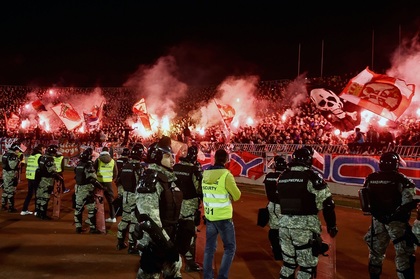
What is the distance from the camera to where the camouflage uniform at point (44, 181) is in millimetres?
11562

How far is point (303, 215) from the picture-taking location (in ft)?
17.3

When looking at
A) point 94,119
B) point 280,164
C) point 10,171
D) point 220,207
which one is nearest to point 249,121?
point 94,119

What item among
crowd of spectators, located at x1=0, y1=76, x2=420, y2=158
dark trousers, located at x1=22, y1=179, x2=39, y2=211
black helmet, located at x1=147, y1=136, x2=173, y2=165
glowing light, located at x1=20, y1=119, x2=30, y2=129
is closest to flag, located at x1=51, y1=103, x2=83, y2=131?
crowd of spectators, located at x1=0, y1=76, x2=420, y2=158

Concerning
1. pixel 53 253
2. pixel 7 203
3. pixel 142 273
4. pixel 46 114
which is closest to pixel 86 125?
pixel 46 114

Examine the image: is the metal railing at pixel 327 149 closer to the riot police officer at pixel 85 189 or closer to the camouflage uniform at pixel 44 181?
the riot police officer at pixel 85 189

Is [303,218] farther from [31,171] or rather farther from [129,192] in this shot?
[31,171]

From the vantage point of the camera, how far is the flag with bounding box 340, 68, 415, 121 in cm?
1435

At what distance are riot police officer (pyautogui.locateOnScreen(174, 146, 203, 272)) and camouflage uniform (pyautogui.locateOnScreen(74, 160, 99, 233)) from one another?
11.4 ft

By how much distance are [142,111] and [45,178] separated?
16068 mm

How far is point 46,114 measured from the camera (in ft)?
136

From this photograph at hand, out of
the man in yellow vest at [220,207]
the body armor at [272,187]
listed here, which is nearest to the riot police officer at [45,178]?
the body armor at [272,187]

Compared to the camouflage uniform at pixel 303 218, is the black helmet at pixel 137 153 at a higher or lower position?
higher

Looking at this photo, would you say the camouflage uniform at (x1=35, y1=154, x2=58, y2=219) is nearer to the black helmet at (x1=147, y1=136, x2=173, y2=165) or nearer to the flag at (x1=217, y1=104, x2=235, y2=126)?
the black helmet at (x1=147, y1=136, x2=173, y2=165)

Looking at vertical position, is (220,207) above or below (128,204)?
above
